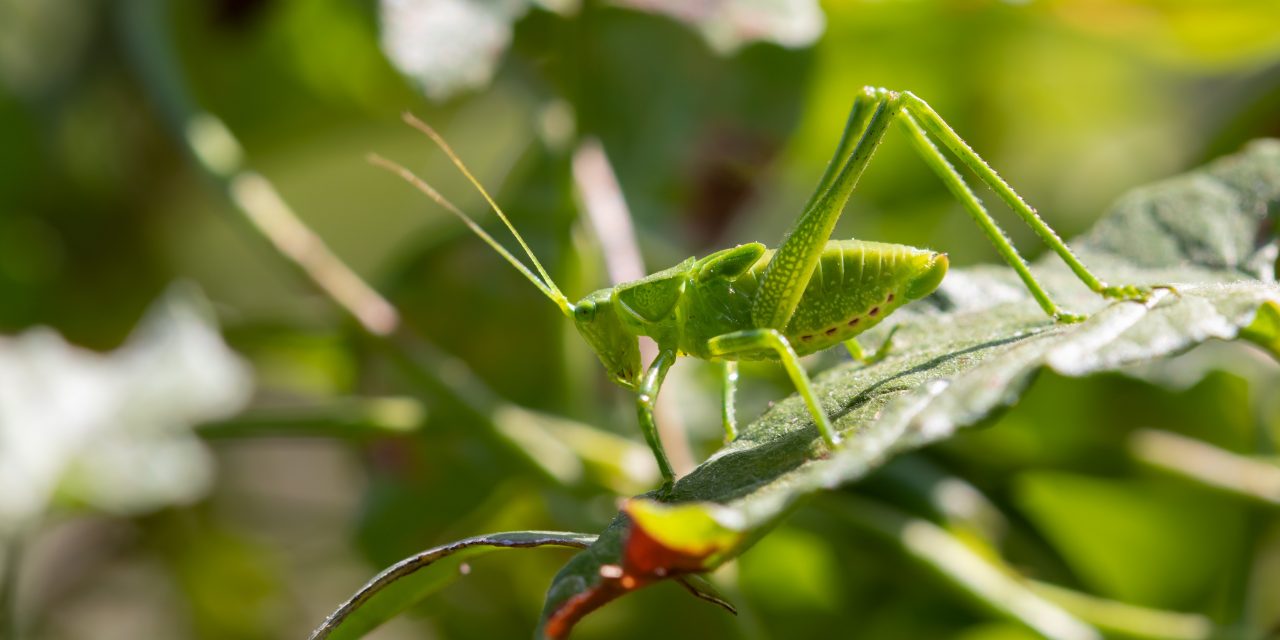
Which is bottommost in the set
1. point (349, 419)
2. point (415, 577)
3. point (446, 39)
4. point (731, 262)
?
point (415, 577)

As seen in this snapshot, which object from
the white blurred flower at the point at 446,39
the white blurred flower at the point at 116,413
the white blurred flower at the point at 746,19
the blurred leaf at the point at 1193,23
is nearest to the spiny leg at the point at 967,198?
the white blurred flower at the point at 746,19

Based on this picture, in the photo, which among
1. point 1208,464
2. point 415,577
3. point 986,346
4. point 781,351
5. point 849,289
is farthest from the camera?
point 1208,464

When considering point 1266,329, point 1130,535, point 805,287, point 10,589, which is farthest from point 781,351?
point 10,589

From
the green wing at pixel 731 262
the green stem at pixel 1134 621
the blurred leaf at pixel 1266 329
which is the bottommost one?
the green stem at pixel 1134 621

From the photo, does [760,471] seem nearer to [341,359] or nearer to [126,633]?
[341,359]

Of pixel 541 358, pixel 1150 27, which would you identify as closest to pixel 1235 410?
pixel 1150 27

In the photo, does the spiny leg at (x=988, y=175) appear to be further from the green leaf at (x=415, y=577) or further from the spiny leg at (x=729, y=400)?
the green leaf at (x=415, y=577)

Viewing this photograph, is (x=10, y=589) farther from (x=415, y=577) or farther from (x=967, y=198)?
(x=967, y=198)
